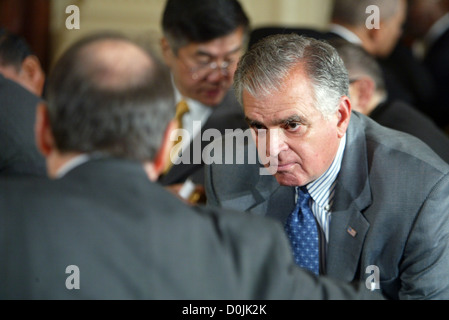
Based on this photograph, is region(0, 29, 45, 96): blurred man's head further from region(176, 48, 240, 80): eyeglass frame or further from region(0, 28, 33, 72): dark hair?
region(176, 48, 240, 80): eyeglass frame

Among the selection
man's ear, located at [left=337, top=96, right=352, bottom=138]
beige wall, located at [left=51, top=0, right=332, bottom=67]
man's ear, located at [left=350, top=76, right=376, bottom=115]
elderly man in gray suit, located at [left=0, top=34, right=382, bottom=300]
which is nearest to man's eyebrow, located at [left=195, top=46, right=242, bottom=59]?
man's ear, located at [left=350, top=76, right=376, bottom=115]

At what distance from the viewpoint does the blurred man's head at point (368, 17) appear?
3.68m

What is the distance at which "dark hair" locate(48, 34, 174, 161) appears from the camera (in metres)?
1.21

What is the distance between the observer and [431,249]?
176 cm

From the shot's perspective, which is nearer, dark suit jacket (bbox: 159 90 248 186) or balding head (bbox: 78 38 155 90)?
balding head (bbox: 78 38 155 90)

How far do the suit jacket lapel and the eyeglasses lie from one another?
1059 mm

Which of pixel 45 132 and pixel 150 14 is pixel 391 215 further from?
pixel 150 14

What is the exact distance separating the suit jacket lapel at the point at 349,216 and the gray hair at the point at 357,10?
6.19 ft

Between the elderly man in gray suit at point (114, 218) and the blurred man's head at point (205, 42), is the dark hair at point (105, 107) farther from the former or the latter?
the blurred man's head at point (205, 42)

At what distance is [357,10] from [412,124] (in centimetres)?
122

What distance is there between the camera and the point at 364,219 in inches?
72.8

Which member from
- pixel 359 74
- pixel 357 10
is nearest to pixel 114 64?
pixel 359 74

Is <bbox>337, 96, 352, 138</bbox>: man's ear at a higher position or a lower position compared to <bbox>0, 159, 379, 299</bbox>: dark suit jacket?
higher
